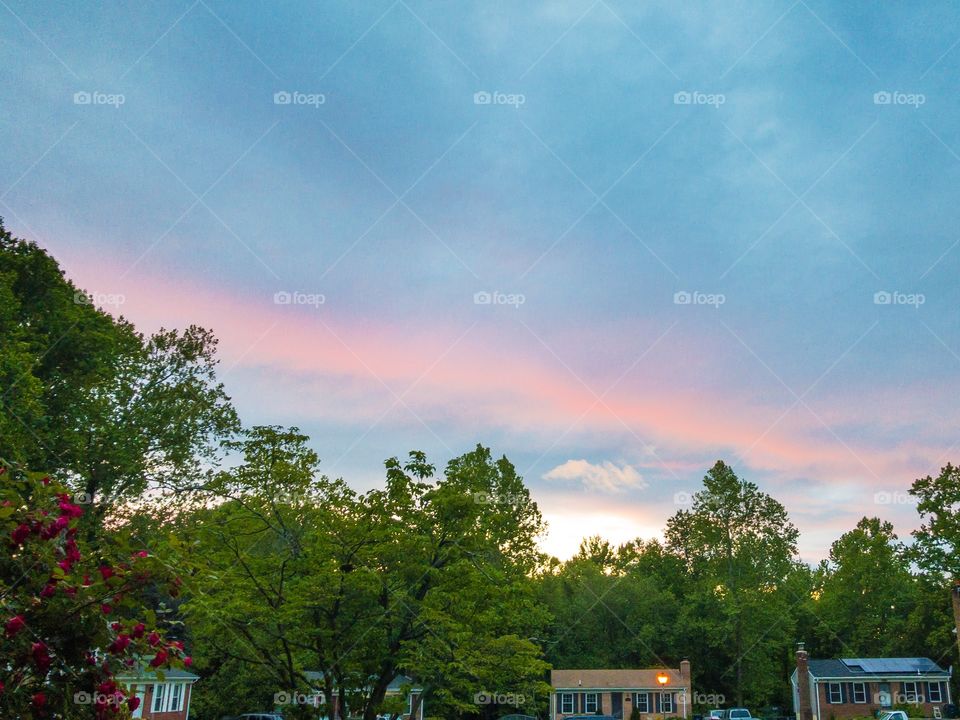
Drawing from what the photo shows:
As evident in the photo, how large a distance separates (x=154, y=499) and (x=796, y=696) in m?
47.4

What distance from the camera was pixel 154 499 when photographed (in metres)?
35.8

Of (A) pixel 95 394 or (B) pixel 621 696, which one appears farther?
(B) pixel 621 696

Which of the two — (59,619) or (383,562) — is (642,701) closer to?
(383,562)

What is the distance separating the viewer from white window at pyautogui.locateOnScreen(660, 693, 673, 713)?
5300 cm

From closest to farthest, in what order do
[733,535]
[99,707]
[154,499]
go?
[99,707]
[154,499]
[733,535]

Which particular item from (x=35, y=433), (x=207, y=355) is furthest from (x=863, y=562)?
(x=35, y=433)

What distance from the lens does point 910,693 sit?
2073 inches

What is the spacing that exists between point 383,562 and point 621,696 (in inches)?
1591

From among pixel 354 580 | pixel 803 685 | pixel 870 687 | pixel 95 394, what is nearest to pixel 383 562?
pixel 354 580

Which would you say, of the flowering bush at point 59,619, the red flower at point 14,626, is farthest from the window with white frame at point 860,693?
the red flower at point 14,626

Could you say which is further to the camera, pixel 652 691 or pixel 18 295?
pixel 652 691

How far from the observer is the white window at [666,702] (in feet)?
174

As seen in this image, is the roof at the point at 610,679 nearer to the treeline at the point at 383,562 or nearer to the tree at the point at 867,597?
the treeline at the point at 383,562

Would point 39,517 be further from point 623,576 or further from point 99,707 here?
point 623,576
